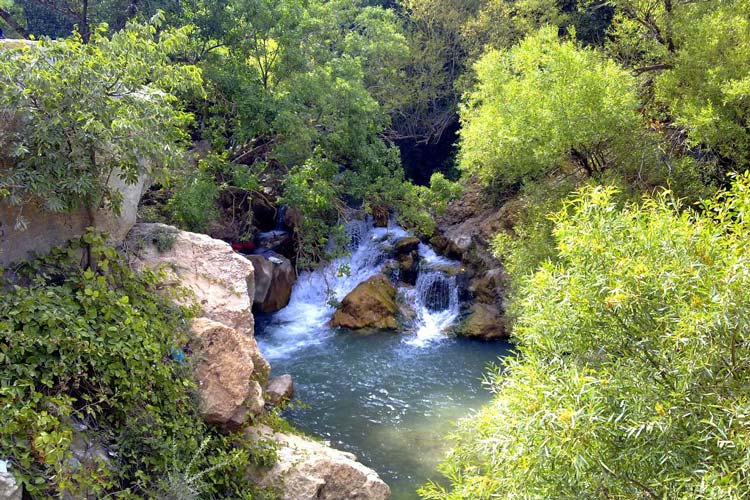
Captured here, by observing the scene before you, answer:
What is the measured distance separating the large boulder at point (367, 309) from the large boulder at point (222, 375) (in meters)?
8.05

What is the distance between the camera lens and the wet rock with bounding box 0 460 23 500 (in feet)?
12.0

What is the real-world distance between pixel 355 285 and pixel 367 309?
5.87 feet

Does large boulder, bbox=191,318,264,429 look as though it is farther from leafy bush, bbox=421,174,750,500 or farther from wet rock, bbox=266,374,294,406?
leafy bush, bbox=421,174,750,500

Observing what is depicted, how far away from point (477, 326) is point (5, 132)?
11.3 m

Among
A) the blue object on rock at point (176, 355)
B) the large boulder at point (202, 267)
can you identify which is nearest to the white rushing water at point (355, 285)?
the large boulder at point (202, 267)

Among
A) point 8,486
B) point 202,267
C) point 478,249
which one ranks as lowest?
point 478,249

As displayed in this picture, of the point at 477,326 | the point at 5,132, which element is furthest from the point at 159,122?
the point at 477,326

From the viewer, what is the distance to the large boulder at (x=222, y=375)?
588cm

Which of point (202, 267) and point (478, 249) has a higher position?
point (202, 267)

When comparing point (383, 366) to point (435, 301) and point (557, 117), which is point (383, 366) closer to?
point (435, 301)

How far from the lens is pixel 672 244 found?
3762mm

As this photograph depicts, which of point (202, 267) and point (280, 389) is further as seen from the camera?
point (280, 389)

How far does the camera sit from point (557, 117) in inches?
359

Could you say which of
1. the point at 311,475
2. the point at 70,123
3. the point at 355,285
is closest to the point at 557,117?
the point at 311,475
